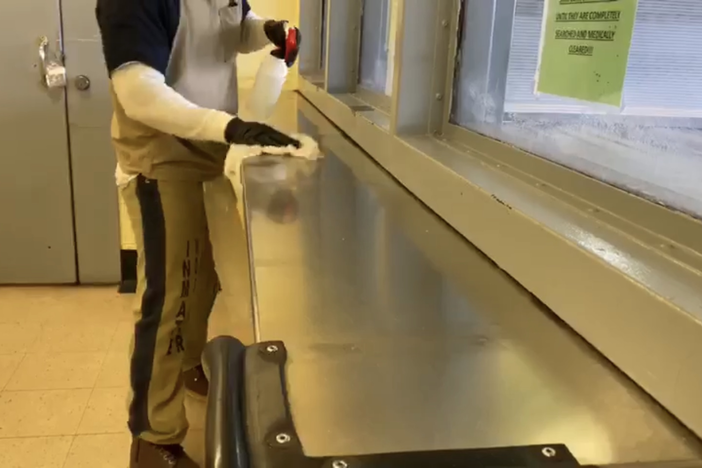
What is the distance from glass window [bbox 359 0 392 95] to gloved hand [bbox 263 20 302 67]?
1.27 feet

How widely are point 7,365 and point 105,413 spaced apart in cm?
51

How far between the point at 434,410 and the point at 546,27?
2.38 feet

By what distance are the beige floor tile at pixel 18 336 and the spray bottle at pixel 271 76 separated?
53.1 inches

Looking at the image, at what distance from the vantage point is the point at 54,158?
3.01m

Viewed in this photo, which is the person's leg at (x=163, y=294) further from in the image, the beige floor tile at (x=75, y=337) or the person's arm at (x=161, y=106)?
the beige floor tile at (x=75, y=337)

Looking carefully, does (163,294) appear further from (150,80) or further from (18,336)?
(18,336)

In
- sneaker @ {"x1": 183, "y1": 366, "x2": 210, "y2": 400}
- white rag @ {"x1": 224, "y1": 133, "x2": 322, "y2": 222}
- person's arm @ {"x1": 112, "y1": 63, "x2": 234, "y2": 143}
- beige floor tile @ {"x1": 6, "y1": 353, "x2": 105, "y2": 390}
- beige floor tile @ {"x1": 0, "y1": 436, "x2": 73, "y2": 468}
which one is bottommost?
beige floor tile @ {"x1": 0, "y1": 436, "x2": 73, "y2": 468}

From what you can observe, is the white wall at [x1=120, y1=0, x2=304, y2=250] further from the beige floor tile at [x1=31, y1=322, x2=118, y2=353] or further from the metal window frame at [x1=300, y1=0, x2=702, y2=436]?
the metal window frame at [x1=300, y1=0, x2=702, y2=436]

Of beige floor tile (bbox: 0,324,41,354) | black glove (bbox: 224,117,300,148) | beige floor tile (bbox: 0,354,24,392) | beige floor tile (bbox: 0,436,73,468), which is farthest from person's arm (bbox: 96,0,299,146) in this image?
beige floor tile (bbox: 0,324,41,354)

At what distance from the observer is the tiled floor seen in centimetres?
199

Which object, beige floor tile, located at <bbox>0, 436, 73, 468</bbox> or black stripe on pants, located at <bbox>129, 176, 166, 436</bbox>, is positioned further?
beige floor tile, located at <bbox>0, 436, 73, 468</bbox>

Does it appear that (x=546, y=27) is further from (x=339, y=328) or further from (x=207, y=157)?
(x=207, y=157)

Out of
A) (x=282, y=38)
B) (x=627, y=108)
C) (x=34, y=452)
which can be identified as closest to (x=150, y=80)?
(x=282, y=38)

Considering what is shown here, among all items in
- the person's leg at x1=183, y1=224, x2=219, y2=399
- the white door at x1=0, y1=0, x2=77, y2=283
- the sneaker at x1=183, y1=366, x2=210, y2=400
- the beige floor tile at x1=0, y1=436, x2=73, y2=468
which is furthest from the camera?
the white door at x1=0, y1=0, x2=77, y2=283
